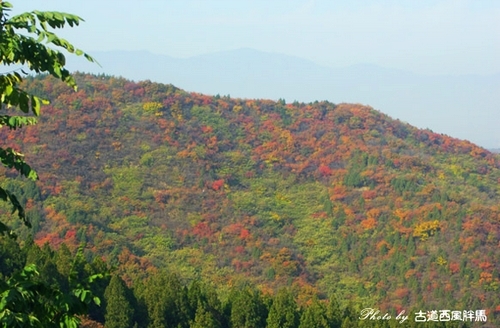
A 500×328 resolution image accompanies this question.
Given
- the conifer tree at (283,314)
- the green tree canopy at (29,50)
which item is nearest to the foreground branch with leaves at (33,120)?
the green tree canopy at (29,50)

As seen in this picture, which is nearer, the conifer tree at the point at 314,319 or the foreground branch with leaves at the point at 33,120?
the foreground branch with leaves at the point at 33,120

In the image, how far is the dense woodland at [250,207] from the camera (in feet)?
87.7

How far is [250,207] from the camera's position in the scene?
47.7 metres

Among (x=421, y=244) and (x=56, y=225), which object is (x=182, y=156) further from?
(x=421, y=244)

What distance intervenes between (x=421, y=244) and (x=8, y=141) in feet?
86.7

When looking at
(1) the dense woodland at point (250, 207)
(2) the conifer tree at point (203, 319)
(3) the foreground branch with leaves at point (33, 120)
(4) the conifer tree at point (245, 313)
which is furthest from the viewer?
(1) the dense woodland at point (250, 207)

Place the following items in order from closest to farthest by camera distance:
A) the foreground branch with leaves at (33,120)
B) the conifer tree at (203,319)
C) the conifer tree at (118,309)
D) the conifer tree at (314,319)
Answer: the foreground branch with leaves at (33,120)
the conifer tree at (118,309)
the conifer tree at (203,319)
the conifer tree at (314,319)

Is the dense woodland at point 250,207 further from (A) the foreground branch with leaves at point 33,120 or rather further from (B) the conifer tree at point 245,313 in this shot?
(A) the foreground branch with leaves at point 33,120

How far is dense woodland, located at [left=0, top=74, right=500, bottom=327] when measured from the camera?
2672 centimetres

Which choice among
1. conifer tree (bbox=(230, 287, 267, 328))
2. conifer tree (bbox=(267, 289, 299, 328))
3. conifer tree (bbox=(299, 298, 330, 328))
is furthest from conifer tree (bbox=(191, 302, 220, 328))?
conifer tree (bbox=(299, 298, 330, 328))

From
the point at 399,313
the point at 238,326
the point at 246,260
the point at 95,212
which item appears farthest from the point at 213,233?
the point at 238,326

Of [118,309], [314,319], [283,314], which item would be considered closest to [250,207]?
[283,314]

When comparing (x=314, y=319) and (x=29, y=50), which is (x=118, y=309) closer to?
(x=314, y=319)

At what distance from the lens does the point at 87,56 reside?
16.4 feet
